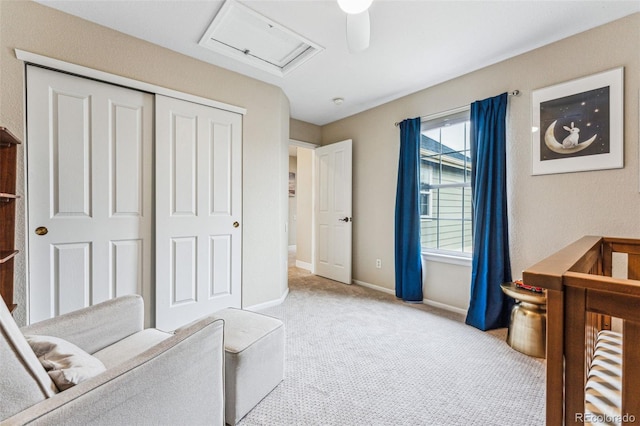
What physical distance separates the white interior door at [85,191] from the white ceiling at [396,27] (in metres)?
0.55

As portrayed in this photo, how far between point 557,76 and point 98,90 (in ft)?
11.7

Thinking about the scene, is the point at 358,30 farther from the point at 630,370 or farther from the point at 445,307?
the point at 445,307

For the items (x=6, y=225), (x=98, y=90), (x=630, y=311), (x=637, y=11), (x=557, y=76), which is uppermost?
(x=637, y=11)

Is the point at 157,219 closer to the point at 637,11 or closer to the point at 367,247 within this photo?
the point at 367,247

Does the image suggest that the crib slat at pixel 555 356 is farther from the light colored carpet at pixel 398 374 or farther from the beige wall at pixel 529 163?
the beige wall at pixel 529 163

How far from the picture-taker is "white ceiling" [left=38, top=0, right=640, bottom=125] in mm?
1870

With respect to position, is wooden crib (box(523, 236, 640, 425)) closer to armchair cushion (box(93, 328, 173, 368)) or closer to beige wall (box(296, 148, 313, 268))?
armchair cushion (box(93, 328, 173, 368))

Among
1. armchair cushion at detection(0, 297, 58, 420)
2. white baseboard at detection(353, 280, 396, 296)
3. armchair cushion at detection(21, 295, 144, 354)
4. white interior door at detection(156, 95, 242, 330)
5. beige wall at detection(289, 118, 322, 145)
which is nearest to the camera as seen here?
armchair cushion at detection(0, 297, 58, 420)

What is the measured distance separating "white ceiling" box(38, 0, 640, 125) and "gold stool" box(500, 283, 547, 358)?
6.19 ft

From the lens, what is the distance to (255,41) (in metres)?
2.31

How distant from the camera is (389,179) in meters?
3.53

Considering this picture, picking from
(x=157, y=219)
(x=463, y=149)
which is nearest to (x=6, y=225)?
(x=157, y=219)

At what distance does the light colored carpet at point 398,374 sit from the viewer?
146 cm

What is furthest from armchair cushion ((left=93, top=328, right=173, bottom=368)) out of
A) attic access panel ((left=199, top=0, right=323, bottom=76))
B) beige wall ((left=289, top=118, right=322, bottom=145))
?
beige wall ((left=289, top=118, right=322, bottom=145))
